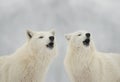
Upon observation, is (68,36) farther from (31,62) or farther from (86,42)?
(31,62)

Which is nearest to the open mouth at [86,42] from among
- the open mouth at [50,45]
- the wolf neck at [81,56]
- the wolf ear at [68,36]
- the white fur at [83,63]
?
the white fur at [83,63]

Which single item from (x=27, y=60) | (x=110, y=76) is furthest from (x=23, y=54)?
(x=110, y=76)

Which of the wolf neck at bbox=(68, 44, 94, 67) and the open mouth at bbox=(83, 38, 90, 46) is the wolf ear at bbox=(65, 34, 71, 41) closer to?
the wolf neck at bbox=(68, 44, 94, 67)

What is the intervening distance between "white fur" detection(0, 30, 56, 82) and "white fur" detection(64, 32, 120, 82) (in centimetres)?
150

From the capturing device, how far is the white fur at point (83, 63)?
20.2m

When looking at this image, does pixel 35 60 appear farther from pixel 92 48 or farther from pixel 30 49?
pixel 92 48

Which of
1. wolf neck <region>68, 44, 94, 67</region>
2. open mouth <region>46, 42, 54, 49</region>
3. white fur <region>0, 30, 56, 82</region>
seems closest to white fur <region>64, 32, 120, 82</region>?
wolf neck <region>68, 44, 94, 67</region>

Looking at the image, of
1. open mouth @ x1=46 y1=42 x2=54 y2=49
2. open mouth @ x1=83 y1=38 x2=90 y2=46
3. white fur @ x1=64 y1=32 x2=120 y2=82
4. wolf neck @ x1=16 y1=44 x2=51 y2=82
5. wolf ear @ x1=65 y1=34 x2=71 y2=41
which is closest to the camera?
open mouth @ x1=46 y1=42 x2=54 y2=49

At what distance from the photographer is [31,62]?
1914 centimetres

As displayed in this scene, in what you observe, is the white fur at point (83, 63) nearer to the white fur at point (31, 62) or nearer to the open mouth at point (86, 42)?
the open mouth at point (86, 42)

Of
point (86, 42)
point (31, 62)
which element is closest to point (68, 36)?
point (86, 42)

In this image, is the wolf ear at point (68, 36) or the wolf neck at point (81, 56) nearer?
the wolf neck at point (81, 56)

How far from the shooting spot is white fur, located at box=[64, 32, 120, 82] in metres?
20.2

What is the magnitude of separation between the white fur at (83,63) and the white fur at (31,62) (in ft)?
4.91
